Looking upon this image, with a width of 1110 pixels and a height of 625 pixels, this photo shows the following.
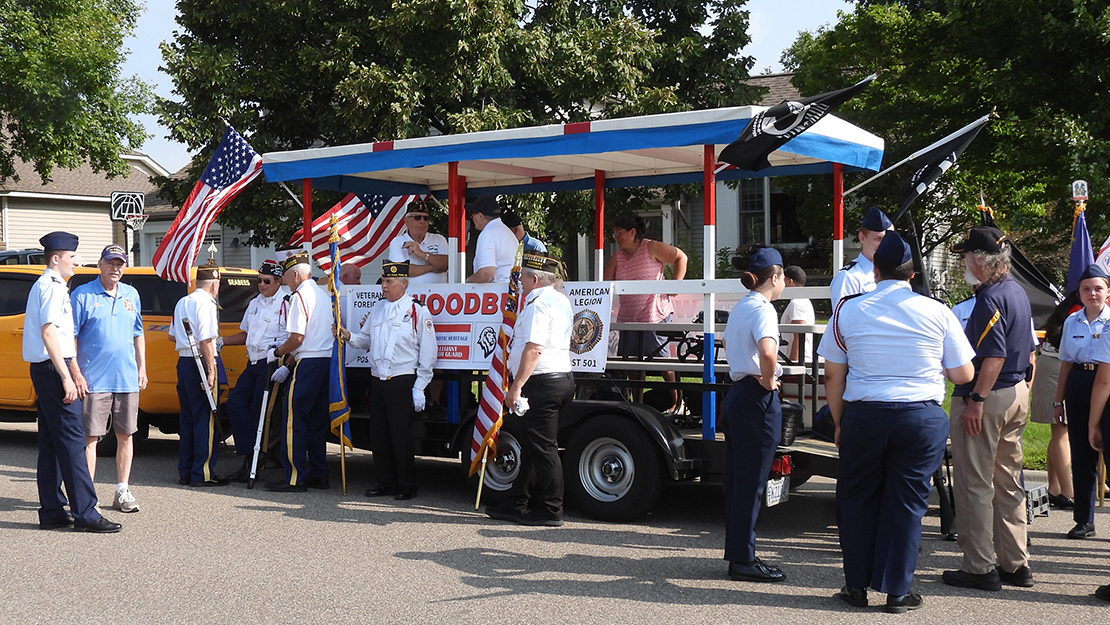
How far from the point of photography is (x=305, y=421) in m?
9.05

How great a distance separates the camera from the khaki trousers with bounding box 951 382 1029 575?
231 inches

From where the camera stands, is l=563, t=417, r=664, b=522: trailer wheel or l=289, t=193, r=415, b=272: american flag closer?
l=563, t=417, r=664, b=522: trailer wheel

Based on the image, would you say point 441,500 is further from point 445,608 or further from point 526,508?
point 445,608

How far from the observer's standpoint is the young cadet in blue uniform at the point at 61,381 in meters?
7.14

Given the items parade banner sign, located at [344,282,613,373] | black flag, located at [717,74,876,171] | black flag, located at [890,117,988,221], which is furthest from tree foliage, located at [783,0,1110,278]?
parade banner sign, located at [344,282,613,373]

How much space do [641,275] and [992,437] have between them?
13.5 ft

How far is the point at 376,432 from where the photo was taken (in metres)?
8.57

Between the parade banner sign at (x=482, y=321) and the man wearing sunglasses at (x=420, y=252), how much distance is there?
0.59 m

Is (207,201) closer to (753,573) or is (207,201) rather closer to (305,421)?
(305,421)

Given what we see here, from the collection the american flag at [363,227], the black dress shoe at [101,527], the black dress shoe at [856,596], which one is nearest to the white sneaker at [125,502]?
the black dress shoe at [101,527]

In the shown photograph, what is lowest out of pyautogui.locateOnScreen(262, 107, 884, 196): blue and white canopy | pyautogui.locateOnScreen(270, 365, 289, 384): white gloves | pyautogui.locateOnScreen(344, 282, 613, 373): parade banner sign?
pyautogui.locateOnScreen(270, 365, 289, 384): white gloves

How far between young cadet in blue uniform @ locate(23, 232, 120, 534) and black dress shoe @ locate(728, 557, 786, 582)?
13.6 feet

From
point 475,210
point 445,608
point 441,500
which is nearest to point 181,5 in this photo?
point 475,210

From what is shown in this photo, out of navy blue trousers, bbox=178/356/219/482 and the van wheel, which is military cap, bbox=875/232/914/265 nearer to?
the van wheel
